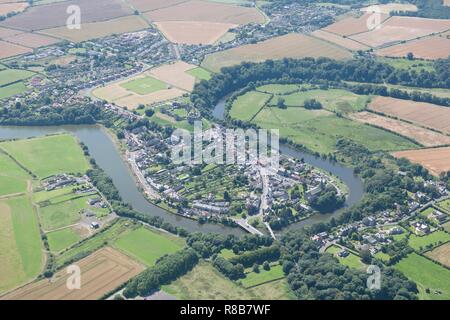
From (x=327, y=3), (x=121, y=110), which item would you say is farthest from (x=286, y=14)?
(x=121, y=110)

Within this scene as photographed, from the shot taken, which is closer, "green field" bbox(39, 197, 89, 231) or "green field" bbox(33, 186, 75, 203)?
"green field" bbox(39, 197, 89, 231)

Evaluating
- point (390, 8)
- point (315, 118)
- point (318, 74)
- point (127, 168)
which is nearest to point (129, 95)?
point (127, 168)

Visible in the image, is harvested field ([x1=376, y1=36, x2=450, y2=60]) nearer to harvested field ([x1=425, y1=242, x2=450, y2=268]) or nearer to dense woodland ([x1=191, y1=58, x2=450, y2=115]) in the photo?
dense woodland ([x1=191, y1=58, x2=450, y2=115])

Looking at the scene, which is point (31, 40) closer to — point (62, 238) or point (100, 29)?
point (100, 29)

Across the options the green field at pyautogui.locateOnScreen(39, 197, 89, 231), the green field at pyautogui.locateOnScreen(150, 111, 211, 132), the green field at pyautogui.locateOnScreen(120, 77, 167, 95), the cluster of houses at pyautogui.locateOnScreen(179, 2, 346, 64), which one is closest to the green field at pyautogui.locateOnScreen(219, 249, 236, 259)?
the green field at pyautogui.locateOnScreen(39, 197, 89, 231)

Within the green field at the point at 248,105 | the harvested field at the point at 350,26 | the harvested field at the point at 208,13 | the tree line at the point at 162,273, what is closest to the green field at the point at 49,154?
the green field at the point at 248,105
